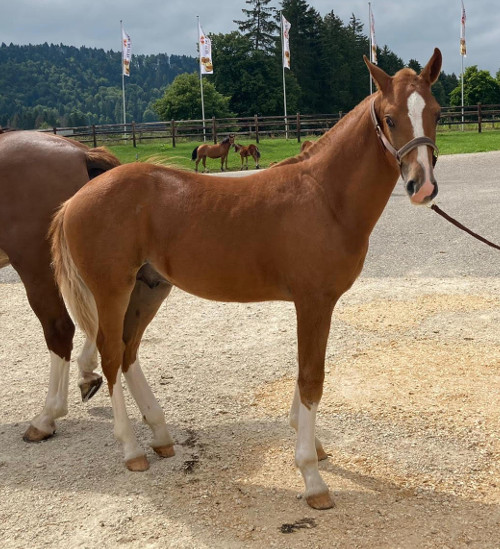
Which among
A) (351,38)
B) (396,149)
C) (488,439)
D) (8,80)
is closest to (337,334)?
(488,439)

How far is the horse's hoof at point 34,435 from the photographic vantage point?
4184 millimetres

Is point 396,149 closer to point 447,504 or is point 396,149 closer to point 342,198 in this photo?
point 342,198

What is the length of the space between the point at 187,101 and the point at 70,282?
46.9 m

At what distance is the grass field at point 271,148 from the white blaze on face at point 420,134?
66.8 ft

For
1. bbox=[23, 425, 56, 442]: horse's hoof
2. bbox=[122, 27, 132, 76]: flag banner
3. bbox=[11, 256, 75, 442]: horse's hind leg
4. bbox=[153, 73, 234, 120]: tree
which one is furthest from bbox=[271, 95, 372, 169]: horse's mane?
bbox=[153, 73, 234, 120]: tree

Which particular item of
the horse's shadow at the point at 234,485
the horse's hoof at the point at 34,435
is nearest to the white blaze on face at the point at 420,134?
the horse's shadow at the point at 234,485

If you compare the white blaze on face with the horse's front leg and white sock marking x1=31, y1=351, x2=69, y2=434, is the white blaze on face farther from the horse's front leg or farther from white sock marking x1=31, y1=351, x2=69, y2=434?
white sock marking x1=31, y1=351, x2=69, y2=434

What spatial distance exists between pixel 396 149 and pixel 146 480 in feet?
7.46

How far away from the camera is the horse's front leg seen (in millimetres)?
3277

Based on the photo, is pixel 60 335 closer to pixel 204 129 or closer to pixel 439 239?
pixel 439 239

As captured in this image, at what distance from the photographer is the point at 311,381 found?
3.33 metres

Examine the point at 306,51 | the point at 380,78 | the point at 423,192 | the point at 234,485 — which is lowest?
the point at 234,485

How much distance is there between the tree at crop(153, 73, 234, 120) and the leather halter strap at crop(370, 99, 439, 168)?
1842 inches

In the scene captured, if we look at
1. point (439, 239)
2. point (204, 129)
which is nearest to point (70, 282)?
point (439, 239)
